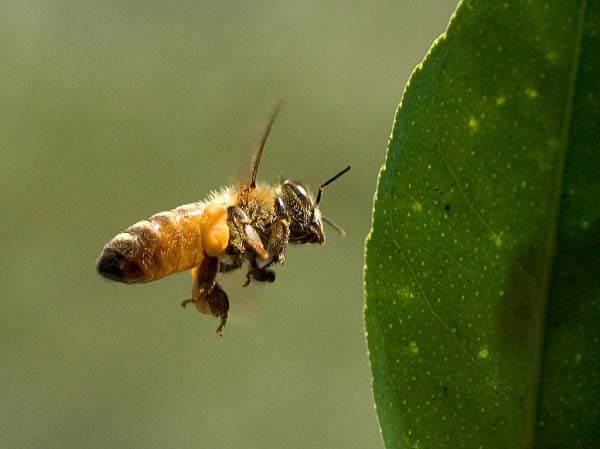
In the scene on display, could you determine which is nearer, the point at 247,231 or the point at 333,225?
the point at 247,231

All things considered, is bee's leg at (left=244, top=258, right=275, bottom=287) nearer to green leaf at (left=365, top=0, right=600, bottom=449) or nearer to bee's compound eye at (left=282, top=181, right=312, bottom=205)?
bee's compound eye at (left=282, top=181, right=312, bottom=205)

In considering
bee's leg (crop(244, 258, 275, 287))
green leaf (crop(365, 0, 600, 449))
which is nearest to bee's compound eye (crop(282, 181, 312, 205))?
bee's leg (crop(244, 258, 275, 287))

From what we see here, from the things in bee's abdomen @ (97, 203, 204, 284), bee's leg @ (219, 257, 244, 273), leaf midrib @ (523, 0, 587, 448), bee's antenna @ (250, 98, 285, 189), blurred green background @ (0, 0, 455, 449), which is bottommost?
leaf midrib @ (523, 0, 587, 448)

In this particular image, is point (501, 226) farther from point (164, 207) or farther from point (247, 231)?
point (164, 207)

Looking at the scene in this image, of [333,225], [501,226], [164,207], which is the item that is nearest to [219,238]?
[333,225]

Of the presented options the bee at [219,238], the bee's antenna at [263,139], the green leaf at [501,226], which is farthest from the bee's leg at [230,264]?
the green leaf at [501,226]

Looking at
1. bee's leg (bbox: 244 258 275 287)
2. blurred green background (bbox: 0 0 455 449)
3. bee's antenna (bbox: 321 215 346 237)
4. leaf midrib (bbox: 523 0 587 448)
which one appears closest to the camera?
leaf midrib (bbox: 523 0 587 448)
